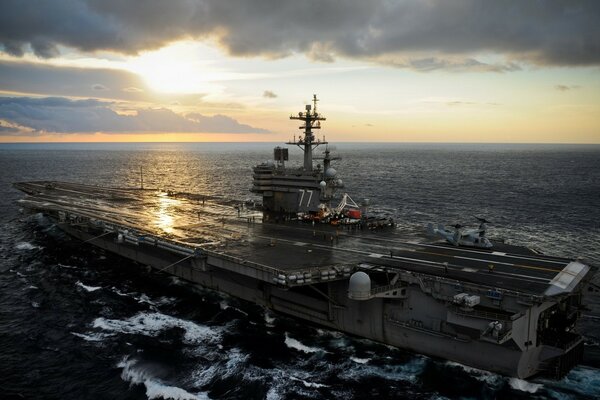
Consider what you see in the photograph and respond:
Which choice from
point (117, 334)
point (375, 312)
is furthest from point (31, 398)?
point (375, 312)

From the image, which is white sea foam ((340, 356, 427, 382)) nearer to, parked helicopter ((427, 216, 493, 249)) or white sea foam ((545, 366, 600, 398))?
white sea foam ((545, 366, 600, 398))

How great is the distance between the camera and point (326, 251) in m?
24.5

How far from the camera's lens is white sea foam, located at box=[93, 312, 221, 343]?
71.6 feet

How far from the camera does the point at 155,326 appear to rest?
22.9 meters

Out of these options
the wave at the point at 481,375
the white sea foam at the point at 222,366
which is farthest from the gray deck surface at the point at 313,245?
the white sea foam at the point at 222,366

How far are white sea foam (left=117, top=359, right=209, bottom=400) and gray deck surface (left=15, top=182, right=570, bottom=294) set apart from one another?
6638 millimetres

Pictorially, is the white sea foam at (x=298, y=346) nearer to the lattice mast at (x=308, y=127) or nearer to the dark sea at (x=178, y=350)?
the dark sea at (x=178, y=350)

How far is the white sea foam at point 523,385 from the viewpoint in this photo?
56.0 feet

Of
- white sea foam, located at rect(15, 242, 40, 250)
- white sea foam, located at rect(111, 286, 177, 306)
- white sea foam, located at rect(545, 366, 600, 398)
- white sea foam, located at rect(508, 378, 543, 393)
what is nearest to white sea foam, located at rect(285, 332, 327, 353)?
white sea foam, located at rect(508, 378, 543, 393)

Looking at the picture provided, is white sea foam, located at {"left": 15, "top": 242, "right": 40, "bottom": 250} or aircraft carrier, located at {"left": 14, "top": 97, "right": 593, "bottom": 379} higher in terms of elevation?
aircraft carrier, located at {"left": 14, "top": 97, "right": 593, "bottom": 379}

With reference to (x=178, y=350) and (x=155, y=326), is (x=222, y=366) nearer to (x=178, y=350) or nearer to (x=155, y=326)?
(x=178, y=350)

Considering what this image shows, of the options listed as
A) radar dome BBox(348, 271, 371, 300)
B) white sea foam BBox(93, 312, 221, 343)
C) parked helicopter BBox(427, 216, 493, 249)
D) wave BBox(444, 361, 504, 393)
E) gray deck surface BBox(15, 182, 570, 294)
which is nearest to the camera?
wave BBox(444, 361, 504, 393)

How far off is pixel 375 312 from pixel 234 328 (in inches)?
280

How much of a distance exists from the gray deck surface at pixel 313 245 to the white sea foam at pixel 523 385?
3319 millimetres
